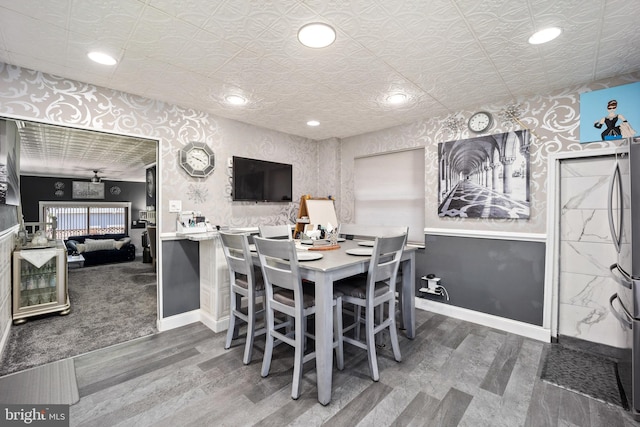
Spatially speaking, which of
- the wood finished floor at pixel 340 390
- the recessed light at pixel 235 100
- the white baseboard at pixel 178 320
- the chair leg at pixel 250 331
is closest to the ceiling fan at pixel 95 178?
the white baseboard at pixel 178 320

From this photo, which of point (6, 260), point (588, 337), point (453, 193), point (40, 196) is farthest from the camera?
point (40, 196)

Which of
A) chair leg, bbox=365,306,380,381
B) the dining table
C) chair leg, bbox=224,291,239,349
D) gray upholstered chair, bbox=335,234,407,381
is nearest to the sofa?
chair leg, bbox=224,291,239,349

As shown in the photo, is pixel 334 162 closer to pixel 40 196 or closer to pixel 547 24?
pixel 547 24

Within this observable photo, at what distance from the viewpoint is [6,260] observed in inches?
114

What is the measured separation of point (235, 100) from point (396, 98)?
1.64m

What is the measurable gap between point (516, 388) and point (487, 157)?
2147 mm

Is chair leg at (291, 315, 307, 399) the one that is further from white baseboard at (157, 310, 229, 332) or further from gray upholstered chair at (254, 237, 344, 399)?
white baseboard at (157, 310, 229, 332)

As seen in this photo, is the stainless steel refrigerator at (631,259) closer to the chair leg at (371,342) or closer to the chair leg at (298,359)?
the chair leg at (371,342)

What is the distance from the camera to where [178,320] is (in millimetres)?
3037

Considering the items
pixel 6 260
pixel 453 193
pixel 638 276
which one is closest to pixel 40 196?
pixel 6 260

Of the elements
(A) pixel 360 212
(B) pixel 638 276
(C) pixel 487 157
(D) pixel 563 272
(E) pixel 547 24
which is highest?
(E) pixel 547 24

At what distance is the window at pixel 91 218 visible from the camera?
29.1 ft

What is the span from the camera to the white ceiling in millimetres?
1591

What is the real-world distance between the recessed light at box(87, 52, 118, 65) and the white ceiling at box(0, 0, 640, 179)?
0.18 ft
